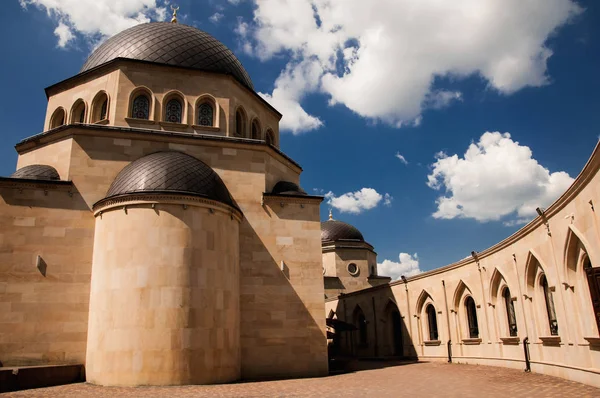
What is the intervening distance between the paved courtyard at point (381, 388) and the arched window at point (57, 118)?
11714 millimetres

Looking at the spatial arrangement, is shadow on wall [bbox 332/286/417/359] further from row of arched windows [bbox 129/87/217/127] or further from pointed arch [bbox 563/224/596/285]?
row of arched windows [bbox 129/87/217/127]

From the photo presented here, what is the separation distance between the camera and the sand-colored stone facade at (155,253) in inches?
548

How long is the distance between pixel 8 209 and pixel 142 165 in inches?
192

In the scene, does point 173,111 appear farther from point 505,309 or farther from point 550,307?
point 550,307

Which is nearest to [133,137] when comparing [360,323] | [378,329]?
[378,329]

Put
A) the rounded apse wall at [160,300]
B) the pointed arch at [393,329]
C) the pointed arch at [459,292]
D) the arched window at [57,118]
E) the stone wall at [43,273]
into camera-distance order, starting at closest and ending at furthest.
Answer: the rounded apse wall at [160,300] → the stone wall at [43,273] → the arched window at [57,118] → the pointed arch at [459,292] → the pointed arch at [393,329]

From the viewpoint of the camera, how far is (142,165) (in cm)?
1588

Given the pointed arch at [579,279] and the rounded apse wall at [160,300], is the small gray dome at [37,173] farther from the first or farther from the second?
the pointed arch at [579,279]

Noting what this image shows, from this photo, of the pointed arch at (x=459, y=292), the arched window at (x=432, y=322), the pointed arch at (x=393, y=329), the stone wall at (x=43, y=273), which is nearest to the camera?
the stone wall at (x=43, y=273)

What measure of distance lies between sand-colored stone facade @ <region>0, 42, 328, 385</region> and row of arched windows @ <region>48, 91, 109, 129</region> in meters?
0.06

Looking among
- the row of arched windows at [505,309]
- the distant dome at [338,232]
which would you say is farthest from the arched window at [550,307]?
the distant dome at [338,232]

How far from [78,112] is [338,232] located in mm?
22852

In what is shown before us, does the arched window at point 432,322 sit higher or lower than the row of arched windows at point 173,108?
lower

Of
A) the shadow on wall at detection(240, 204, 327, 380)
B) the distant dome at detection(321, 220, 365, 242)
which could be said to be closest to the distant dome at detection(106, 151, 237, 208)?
the shadow on wall at detection(240, 204, 327, 380)
